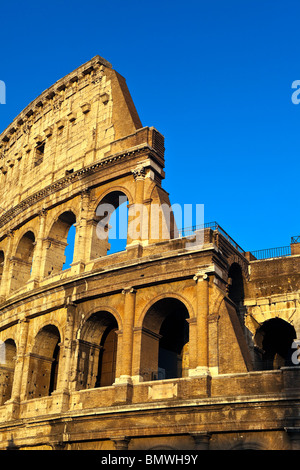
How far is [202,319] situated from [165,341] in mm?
4215

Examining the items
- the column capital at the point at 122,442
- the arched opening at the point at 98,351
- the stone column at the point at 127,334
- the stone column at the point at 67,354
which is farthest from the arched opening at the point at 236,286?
the column capital at the point at 122,442

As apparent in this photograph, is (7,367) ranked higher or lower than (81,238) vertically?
lower

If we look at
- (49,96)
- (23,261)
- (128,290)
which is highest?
(49,96)

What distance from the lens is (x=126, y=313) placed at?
19.5 m

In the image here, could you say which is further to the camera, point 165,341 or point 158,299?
point 165,341

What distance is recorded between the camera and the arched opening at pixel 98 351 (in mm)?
20547

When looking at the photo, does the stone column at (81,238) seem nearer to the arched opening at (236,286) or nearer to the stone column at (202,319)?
the stone column at (202,319)

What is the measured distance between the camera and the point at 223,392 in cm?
1688

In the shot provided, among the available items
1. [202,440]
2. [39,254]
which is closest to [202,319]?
[202,440]

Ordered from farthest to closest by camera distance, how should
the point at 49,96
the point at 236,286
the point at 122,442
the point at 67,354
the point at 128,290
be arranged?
the point at 49,96 → the point at 236,286 → the point at 67,354 → the point at 128,290 → the point at 122,442

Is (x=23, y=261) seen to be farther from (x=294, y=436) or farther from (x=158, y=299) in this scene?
(x=294, y=436)

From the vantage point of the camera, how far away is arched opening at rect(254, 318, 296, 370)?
21.4 metres

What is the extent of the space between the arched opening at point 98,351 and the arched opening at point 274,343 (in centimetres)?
517
